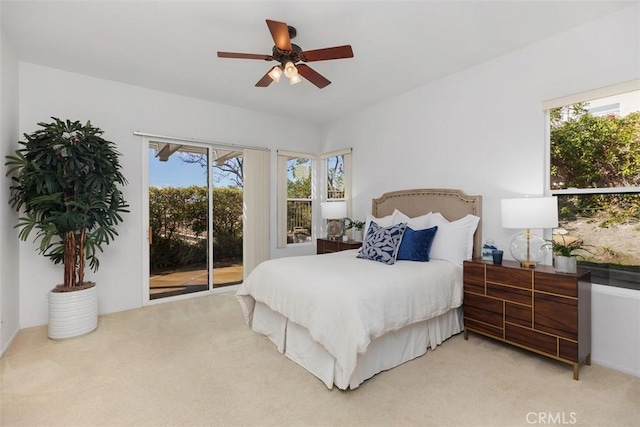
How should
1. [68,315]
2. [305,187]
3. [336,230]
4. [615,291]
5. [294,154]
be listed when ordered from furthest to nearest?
[305,187], [294,154], [336,230], [68,315], [615,291]

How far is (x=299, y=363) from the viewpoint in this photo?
244cm

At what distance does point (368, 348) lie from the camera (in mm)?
2230

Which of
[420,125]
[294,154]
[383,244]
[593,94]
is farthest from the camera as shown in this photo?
[294,154]

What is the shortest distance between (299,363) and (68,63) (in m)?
3.83

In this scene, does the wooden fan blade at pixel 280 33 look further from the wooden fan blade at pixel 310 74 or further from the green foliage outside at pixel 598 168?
the green foliage outside at pixel 598 168

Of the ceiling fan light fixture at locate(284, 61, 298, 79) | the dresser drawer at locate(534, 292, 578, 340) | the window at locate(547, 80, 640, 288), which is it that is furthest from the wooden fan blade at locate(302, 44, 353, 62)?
the dresser drawer at locate(534, 292, 578, 340)

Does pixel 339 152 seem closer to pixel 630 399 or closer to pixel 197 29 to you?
pixel 197 29

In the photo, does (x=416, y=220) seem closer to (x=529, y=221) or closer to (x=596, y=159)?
(x=529, y=221)

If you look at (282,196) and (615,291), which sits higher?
(282,196)

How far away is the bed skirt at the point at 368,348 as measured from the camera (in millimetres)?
2137

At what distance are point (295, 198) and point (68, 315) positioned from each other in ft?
11.0

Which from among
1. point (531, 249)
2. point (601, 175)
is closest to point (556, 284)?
point (531, 249)

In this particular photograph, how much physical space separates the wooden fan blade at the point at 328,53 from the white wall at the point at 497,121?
1788 mm

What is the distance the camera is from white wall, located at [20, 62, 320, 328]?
3.22 meters
